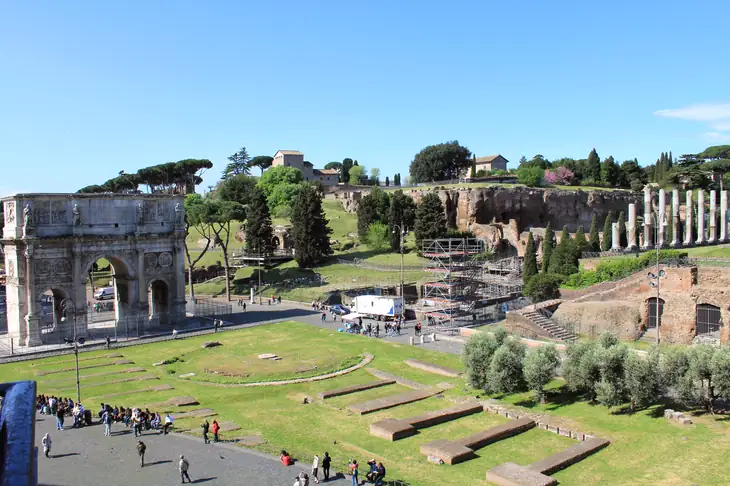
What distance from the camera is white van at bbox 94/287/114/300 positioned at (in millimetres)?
65125

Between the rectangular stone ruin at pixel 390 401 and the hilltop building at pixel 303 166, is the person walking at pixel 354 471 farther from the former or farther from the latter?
the hilltop building at pixel 303 166

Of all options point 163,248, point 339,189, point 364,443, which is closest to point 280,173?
point 339,189

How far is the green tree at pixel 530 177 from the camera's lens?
95.2 metres

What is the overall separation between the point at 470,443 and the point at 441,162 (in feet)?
272

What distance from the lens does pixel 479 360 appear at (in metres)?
28.7

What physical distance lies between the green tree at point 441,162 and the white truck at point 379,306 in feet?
187

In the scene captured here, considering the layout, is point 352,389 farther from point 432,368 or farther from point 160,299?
point 160,299

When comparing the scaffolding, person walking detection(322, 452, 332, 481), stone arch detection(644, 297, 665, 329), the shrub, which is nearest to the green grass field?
person walking detection(322, 452, 332, 481)

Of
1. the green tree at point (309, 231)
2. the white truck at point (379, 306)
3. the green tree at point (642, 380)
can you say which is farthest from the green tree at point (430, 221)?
the green tree at point (642, 380)

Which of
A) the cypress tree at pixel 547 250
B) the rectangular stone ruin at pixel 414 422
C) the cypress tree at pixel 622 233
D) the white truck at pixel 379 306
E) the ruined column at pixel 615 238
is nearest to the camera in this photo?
the rectangular stone ruin at pixel 414 422

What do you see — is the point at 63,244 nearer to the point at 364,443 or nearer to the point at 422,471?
the point at 364,443

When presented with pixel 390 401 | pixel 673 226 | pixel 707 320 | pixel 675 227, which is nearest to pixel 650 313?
pixel 707 320

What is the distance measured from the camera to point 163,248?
47906 millimetres

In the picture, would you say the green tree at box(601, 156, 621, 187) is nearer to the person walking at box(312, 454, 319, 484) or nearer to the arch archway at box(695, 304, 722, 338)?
the arch archway at box(695, 304, 722, 338)
